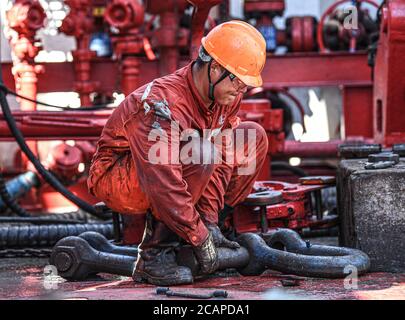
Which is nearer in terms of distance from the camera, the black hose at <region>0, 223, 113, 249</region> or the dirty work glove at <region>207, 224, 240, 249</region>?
the dirty work glove at <region>207, 224, 240, 249</region>

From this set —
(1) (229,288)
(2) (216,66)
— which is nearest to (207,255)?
(1) (229,288)

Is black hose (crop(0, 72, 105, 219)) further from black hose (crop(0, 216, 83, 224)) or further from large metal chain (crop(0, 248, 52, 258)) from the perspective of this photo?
large metal chain (crop(0, 248, 52, 258))

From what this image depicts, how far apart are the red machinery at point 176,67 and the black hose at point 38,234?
3.42ft

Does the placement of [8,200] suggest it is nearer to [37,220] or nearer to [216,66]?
[37,220]

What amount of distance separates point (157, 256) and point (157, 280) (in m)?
0.14

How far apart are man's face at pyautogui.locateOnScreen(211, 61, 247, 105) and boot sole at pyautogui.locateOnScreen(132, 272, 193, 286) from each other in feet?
2.72

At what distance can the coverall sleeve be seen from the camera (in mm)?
4719

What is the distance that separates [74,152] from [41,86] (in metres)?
1.12

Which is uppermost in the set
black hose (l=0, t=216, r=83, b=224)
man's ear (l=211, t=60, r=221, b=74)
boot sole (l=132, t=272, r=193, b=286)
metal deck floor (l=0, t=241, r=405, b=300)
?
man's ear (l=211, t=60, r=221, b=74)

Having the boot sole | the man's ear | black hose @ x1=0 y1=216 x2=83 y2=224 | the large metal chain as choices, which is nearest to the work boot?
the boot sole

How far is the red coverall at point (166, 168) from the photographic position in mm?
4738

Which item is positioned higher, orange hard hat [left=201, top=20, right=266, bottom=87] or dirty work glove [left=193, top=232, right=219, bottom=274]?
orange hard hat [left=201, top=20, right=266, bottom=87]

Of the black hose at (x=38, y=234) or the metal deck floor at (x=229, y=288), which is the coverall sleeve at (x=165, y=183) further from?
the black hose at (x=38, y=234)
